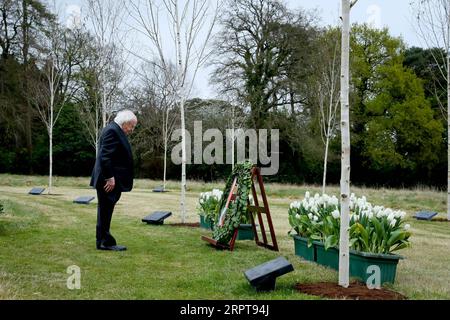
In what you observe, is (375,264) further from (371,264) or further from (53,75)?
(53,75)

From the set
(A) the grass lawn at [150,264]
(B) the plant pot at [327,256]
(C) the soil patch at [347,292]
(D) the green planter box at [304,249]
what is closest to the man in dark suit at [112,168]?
(A) the grass lawn at [150,264]

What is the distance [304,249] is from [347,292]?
238 centimetres

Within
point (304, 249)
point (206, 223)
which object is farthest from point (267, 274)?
point (206, 223)

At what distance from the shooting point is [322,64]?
2264 cm

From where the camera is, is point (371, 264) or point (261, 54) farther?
point (261, 54)

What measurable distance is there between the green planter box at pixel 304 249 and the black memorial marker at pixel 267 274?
6.93 feet

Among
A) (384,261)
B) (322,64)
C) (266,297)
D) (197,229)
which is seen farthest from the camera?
(322,64)

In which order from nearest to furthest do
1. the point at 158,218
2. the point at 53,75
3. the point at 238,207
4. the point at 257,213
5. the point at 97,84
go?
the point at 238,207 < the point at 257,213 < the point at 158,218 < the point at 53,75 < the point at 97,84

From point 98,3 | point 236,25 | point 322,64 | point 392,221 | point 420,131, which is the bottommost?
point 392,221

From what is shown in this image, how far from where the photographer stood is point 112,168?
7.22 m

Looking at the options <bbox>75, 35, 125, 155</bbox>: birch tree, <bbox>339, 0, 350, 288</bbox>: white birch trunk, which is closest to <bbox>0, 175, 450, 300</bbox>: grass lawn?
<bbox>339, 0, 350, 288</bbox>: white birch trunk

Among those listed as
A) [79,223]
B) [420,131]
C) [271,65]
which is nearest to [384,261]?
[79,223]

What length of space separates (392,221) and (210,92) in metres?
28.7
